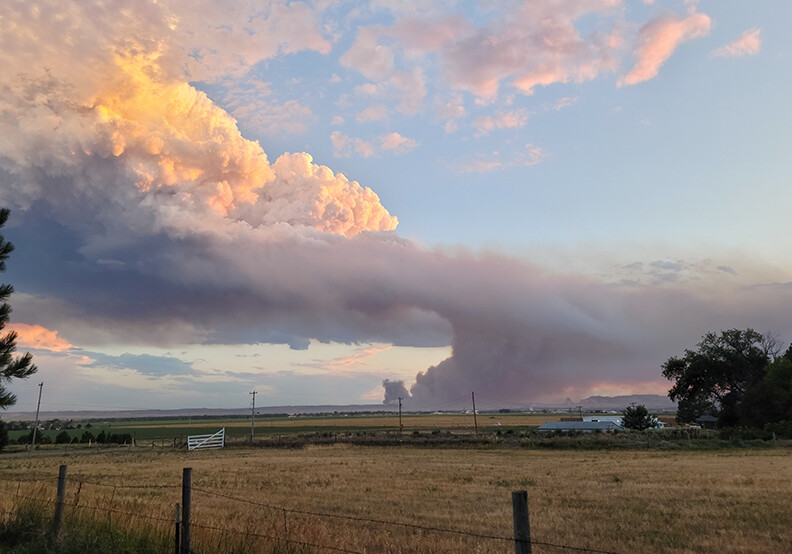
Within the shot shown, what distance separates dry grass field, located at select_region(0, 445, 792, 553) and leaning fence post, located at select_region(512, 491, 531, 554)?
5417 mm

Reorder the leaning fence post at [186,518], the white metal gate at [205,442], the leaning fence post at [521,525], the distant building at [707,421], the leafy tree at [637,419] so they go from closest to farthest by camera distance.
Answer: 1. the leaning fence post at [521,525]
2. the leaning fence post at [186,518]
3. the white metal gate at [205,442]
4. the leafy tree at [637,419]
5. the distant building at [707,421]

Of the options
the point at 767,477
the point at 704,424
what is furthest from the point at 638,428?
the point at 767,477

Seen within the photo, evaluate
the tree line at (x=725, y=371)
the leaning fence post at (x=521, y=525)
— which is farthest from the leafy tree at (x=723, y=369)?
the leaning fence post at (x=521, y=525)

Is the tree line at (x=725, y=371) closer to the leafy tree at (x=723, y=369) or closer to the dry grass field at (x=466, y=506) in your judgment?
the leafy tree at (x=723, y=369)

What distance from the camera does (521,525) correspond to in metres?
6.56

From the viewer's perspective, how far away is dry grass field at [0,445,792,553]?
13.4 m

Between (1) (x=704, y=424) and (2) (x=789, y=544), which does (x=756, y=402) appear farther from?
(2) (x=789, y=544)

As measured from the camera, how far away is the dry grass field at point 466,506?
13438mm

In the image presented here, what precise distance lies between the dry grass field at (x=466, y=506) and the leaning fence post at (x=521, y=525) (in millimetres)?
5417

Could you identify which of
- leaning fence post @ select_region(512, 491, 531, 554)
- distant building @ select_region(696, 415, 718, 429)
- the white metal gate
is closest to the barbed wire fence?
leaning fence post @ select_region(512, 491, 531, 554)

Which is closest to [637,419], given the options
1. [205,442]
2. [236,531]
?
[205,442]

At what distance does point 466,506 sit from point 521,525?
15.5m

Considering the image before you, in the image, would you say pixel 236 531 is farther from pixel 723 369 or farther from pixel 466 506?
pixel 723 369

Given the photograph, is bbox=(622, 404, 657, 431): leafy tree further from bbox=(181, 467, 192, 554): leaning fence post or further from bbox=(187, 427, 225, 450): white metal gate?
bbox=(181, 467, 192, 554): leaning fence post
